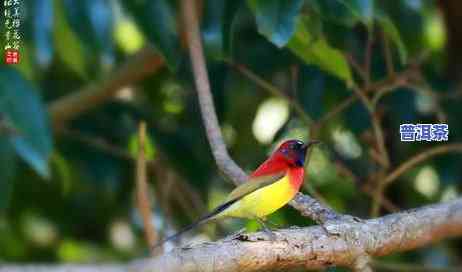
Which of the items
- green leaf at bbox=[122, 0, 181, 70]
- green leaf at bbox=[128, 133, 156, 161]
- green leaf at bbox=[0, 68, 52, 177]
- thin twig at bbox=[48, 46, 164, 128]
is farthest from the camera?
green leaf at bbox=[128, 133, 156, 161]

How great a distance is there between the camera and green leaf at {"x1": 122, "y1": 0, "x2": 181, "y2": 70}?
11.5ft

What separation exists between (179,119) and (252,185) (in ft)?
7.19

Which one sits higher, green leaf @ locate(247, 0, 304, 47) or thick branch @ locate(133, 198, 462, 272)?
green leaf @ locate(247, 0, 304, 47)

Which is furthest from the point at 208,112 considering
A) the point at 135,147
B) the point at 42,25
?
the point at 135,147

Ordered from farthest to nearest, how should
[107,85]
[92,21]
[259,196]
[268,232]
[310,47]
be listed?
[107,85] < [92,21] < [310,47] < [259,196] < [268,232]

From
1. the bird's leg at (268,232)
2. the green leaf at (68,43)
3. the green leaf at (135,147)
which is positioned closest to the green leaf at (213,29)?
the green leaf at (68,43)

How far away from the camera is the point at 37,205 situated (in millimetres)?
5219

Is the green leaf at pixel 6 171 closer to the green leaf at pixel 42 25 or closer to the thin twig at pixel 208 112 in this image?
the green leaf at pixel 42 25

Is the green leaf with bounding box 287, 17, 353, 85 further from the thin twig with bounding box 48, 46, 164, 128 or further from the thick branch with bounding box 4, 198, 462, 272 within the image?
the thick branch with bounding box 4, 198, 462, 272

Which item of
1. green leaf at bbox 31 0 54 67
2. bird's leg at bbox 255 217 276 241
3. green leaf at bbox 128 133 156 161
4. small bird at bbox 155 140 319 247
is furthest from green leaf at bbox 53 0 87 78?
bird's leg at bbox 255 217 276 241

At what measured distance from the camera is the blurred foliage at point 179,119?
12.0 ft

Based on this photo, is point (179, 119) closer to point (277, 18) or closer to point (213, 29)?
point (213, 29)

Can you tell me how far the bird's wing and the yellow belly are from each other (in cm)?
1

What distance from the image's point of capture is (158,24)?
3.58 meters
